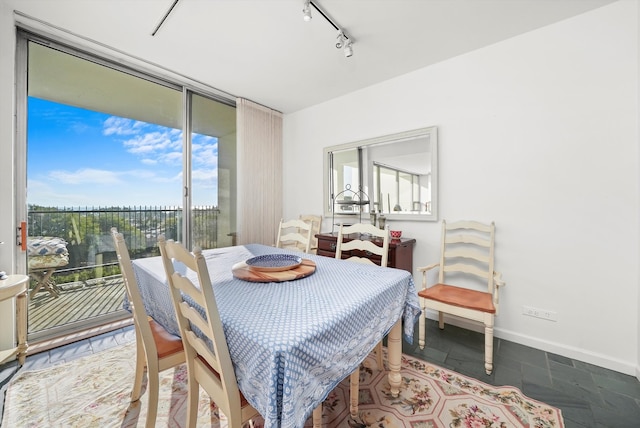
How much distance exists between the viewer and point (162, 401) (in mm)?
1548

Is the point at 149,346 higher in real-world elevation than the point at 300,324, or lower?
lower

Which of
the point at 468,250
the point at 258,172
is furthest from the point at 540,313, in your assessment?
the point at 258,172

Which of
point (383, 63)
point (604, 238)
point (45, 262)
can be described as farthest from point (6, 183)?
point (604, 238)

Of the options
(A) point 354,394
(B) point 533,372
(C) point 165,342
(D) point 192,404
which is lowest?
(B) point 533,372

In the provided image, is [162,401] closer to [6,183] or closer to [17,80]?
[6,183]

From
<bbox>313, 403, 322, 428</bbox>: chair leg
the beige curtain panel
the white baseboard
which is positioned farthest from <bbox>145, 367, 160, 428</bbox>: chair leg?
the white baseboard

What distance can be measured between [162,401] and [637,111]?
356cm

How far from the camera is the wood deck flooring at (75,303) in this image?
233 centimetres

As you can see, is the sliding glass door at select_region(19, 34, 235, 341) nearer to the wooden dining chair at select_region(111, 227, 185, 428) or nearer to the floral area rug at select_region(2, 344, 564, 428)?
the floral area rug at select_region(2, 344, 564, 428)

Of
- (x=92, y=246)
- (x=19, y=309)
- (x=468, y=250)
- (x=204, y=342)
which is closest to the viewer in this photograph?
(x=204, y=342)

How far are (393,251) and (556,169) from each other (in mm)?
1406

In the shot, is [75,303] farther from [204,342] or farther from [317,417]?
[317,417]

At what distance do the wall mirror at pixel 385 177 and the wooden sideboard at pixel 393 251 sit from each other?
0.37 m

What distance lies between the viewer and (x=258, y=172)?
367 centimetres
